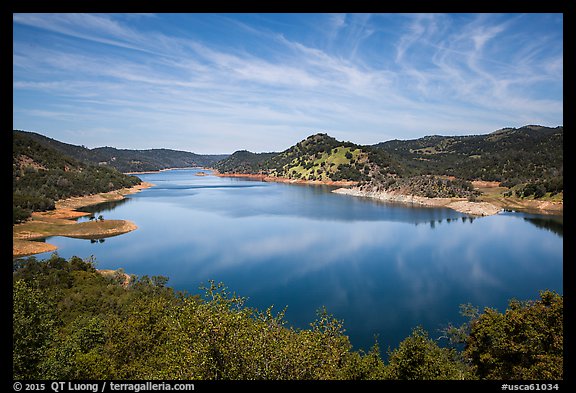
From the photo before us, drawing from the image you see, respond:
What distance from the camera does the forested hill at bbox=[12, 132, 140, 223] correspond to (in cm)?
5458

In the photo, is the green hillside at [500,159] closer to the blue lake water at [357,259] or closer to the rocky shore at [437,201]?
the rocky shore at [437,201]

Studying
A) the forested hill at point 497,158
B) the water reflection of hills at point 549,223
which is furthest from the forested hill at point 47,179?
the forested hill at point 497,158

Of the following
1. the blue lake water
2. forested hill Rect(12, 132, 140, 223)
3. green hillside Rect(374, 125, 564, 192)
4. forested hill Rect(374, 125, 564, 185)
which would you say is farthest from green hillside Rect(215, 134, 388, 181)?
forested hill Rect(12, 132, 140, 223)

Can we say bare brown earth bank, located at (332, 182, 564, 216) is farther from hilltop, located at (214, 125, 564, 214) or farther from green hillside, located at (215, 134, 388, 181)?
green hillside, located at (215, 134, 388, 181)

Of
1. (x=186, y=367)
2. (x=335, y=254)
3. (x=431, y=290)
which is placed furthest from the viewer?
(x=335, y=254)

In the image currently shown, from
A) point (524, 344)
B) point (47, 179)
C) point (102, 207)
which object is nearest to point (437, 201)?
point (524, 344)

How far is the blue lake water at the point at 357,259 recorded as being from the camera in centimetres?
2094

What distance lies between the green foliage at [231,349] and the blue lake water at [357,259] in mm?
6092

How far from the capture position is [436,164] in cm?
12550

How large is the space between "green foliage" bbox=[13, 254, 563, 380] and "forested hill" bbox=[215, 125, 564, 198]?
57.5 meters
